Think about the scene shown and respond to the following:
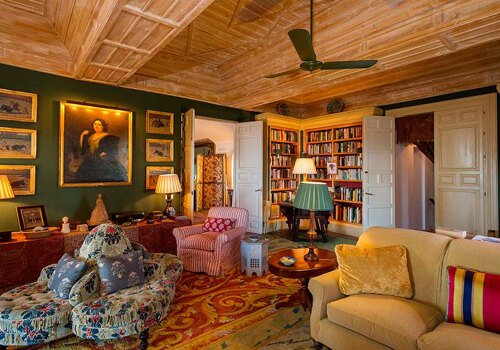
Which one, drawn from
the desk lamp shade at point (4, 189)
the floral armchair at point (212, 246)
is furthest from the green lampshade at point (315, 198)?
the desk lamp shade at point (4, 189)

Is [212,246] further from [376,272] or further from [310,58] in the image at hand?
[310,58]

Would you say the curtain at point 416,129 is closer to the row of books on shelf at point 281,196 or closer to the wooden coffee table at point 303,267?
the row of books on shelf at point 281,196

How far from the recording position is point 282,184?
6.48 meters

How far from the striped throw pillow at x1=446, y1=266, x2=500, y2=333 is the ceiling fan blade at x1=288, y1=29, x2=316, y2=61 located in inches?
83.2

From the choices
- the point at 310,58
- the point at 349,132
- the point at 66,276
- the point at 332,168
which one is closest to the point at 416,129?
the point at 349,132

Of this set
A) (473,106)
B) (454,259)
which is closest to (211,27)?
(454,259)

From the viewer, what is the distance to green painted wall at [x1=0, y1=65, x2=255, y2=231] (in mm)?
3609

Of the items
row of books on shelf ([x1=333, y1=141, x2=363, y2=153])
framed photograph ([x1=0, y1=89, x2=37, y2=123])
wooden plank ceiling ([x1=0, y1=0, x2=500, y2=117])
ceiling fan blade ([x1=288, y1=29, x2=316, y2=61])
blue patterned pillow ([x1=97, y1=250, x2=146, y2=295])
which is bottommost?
blue patterned pillow ([x1=97, y1=250, x2=146, y2=295])

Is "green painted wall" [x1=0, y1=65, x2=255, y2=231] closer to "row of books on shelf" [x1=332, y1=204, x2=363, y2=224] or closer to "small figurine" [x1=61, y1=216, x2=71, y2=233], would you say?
"small figurine" [x1=61, y1=216, x2=71, y2=233]

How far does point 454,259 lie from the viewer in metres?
1.88

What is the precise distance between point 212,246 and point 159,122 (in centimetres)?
262

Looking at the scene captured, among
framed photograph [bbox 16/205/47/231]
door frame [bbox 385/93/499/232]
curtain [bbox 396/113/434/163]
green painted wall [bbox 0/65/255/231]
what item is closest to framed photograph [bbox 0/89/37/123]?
green painted wall [bbox 0/65/255/231]

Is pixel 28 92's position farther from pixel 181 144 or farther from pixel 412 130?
pixel 412 130

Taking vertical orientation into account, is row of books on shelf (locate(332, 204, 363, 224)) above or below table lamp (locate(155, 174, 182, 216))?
below
